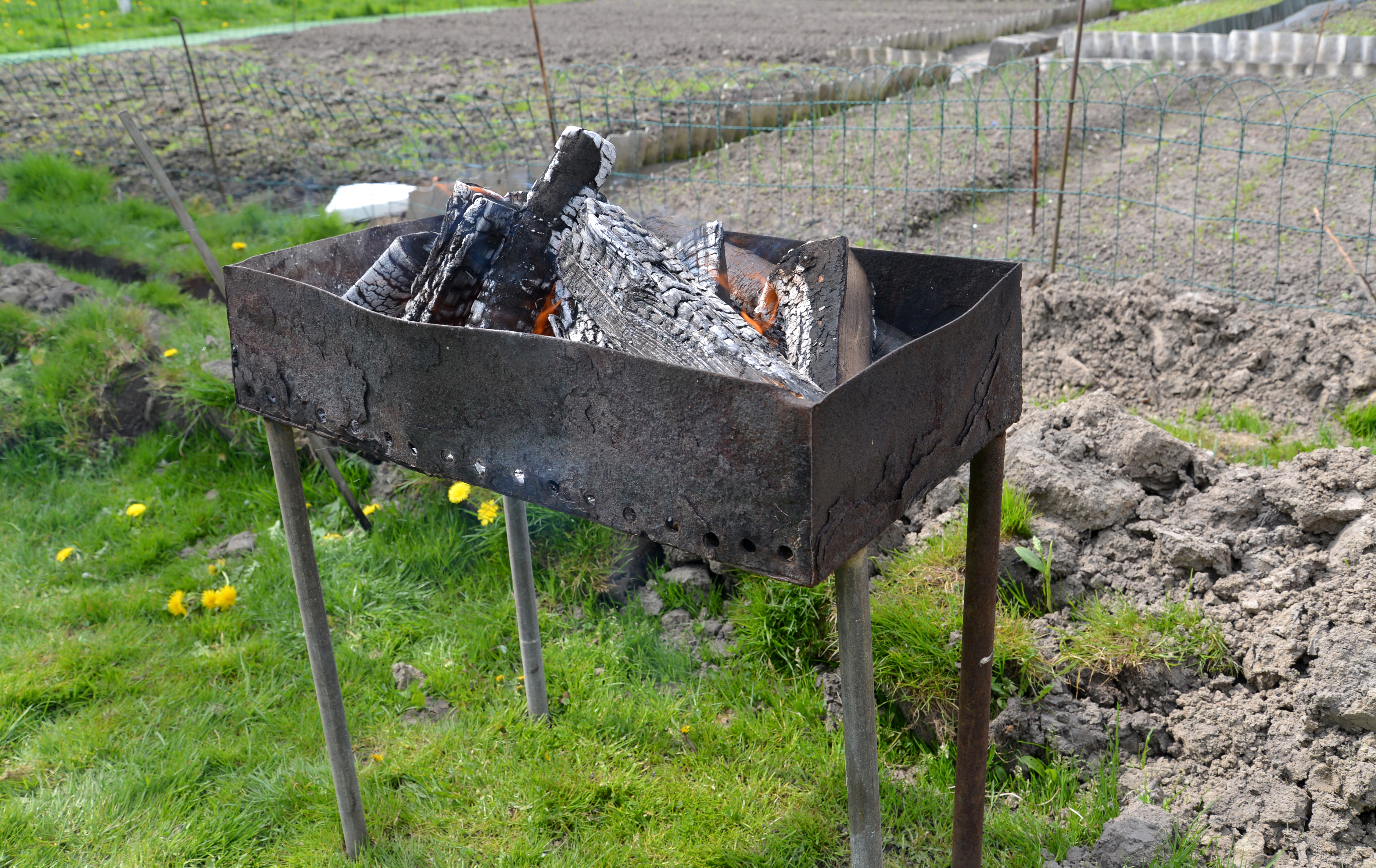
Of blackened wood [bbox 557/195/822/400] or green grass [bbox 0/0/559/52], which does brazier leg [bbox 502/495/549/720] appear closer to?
blackened wood [bbox 557/195/822/400]

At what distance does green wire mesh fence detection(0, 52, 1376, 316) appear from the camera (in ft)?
15.7

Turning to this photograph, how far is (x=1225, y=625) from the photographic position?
228 cm

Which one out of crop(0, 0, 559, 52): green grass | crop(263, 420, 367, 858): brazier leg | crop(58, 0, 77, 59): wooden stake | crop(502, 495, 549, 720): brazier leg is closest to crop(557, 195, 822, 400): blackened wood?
crop(263, 420, 367, 858): brazier leg

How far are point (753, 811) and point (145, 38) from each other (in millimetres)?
14374

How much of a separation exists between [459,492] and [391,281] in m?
1.38

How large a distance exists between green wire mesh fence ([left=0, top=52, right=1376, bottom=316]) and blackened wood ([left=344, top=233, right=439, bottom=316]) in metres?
2.89

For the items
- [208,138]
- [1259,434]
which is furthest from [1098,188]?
[208,138]

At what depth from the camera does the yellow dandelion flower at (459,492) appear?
126 inches

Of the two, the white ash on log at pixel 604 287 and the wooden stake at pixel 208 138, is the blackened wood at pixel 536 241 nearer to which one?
the white ash on log at pixel 604 287

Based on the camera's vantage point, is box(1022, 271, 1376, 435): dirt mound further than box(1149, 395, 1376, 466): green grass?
Yes

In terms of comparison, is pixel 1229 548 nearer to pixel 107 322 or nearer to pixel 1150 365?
pixel 1150 365

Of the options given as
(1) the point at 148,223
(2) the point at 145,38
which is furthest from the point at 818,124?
(2) the point at 145,38

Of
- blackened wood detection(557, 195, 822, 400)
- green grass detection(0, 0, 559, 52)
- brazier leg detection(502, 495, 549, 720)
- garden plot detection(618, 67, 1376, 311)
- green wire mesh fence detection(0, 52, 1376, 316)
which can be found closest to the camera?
blackened wood detection(557, 195, 822, 400)

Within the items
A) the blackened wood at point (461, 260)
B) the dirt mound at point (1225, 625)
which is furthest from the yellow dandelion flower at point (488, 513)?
the dirt mound at point (1225, 625)
